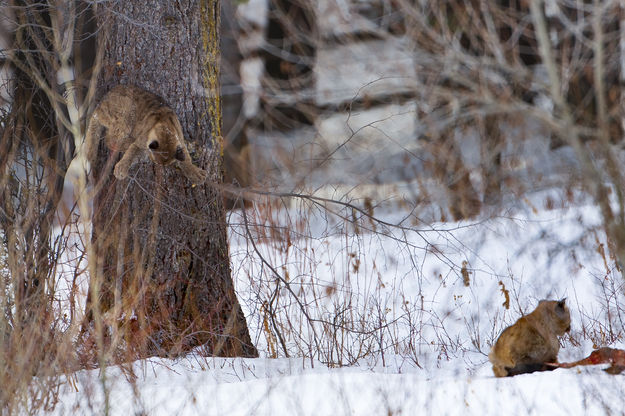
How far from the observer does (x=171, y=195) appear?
208 inches

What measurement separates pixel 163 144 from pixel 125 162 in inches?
12.3

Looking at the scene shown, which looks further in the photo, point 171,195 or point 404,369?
point 171,195

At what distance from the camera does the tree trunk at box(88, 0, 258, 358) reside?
5250mm

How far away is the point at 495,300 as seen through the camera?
21.9ft

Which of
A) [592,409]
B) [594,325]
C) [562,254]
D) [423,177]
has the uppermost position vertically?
[423,177]

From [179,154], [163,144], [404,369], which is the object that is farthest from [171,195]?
[404,369]

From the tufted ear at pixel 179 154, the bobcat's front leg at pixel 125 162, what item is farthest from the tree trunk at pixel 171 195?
the tufted ear at pixel 179 154

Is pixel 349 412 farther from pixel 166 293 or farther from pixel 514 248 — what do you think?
pixel 514 248

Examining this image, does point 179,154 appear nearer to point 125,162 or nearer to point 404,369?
point 125,162

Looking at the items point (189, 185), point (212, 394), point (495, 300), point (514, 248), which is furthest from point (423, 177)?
point (212, 394)

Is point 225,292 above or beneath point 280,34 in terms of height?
beneath

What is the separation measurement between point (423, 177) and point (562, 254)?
2845mm

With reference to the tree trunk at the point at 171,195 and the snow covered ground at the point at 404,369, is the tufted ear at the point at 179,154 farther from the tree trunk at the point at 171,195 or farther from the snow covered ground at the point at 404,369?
the snow covered ground at the point at 404,369

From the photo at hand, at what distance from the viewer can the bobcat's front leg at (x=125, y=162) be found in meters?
4.98
